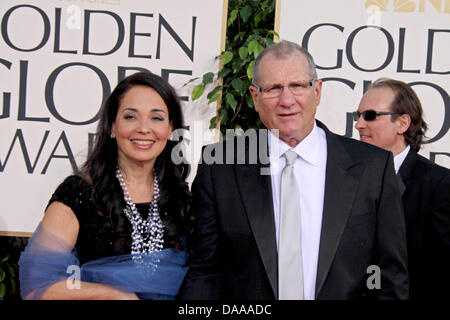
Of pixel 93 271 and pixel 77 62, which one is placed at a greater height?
pixel 77 62

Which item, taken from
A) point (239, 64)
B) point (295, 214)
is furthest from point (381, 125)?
point (295, 214)

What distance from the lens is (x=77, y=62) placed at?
104 inches

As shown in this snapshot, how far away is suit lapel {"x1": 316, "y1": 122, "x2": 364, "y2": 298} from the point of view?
147 cm

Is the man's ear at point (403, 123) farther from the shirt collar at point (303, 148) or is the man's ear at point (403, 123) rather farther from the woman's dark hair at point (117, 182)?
the woman's dark hair at point (117, 182)

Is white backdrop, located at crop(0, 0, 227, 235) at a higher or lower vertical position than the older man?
higher

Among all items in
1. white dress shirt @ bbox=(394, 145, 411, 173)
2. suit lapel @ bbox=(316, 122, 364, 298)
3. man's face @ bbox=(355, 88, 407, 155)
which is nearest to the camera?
suit lapel @ bbox=(316, 122, 364, 298)

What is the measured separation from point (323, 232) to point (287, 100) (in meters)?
0.43

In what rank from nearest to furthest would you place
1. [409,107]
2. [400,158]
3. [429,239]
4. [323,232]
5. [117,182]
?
1. [323,232]
2. [117,182]
3. [429,239]
4. [400,158]
5. [409,107]

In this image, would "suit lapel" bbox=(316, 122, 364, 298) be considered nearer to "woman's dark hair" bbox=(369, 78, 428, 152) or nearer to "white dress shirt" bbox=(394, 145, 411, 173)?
"white dress shirt" bbox=(394, 145, 411, 173)

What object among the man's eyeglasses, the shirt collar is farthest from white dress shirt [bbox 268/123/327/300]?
the man's eyeglasses

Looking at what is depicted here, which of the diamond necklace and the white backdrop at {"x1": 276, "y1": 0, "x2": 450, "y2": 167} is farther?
the white backdrop at {"x1": 276, "y1": 0, "x2": 450, "y2": 167}

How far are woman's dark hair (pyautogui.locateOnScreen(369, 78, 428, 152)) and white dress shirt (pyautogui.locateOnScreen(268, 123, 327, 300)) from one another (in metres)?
0.81

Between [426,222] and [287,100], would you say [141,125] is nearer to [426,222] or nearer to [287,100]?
[287,100]

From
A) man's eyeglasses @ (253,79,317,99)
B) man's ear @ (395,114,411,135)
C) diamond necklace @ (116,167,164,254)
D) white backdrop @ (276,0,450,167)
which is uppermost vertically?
white backdrop @ (276,0,450,167)
